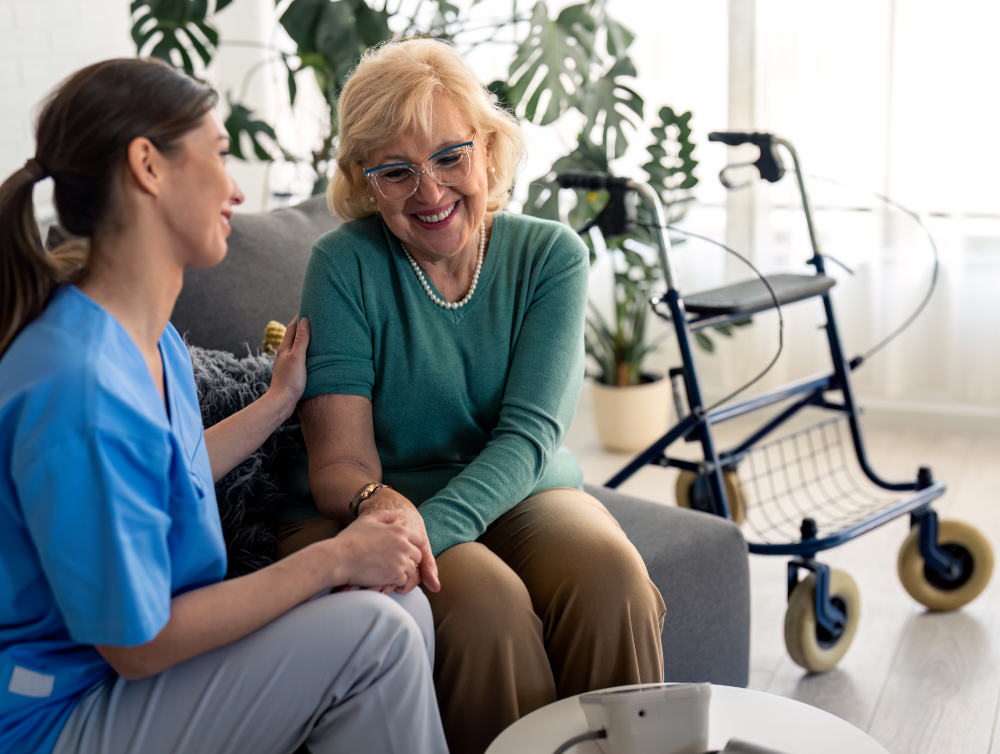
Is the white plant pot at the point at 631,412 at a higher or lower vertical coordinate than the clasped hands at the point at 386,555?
lower

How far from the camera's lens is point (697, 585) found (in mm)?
1508

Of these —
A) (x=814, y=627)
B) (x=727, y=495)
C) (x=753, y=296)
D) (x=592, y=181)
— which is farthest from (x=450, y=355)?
(x=727, y=495)

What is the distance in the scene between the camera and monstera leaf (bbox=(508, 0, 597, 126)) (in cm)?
238

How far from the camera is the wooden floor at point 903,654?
1.65m

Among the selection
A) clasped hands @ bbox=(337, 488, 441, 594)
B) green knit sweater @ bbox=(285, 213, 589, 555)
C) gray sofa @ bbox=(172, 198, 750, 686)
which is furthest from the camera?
gray sofa @ bbox=(172, 198, 750, 686)

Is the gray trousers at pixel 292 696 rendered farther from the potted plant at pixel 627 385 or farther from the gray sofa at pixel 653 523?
the potted plant at pixel 627 385

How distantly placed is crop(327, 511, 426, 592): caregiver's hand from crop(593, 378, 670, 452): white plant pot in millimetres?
1979

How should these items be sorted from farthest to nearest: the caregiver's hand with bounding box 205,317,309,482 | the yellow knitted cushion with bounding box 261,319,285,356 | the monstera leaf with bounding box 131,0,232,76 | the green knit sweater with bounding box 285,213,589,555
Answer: the monstera leaf with bounding box 131,0,232,76, the yellow knitted cushion with bounding box 261,319,285,356, the green knit sweater with bounding box 285,213,589,555, the caregiver's hand with bounding box 205,317,309,482

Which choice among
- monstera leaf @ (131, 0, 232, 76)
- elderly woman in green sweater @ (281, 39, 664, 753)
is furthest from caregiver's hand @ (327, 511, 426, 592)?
monstera leaf @ (131, 0, 232, 76)

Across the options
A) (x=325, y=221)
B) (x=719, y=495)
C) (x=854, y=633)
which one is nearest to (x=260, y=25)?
(x=325, y=221)

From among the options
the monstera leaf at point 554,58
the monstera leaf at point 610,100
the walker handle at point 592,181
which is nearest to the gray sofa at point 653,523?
the walker handle at point 592,181

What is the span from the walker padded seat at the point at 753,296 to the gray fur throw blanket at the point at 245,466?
30.8 inches

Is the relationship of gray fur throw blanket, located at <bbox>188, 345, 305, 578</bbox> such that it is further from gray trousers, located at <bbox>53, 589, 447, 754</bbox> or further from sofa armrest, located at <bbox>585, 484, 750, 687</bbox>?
sofa armrest, located at <bbox>585, 484, 750, 687</bbox>

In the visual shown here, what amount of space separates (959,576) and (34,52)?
282 centimetres
